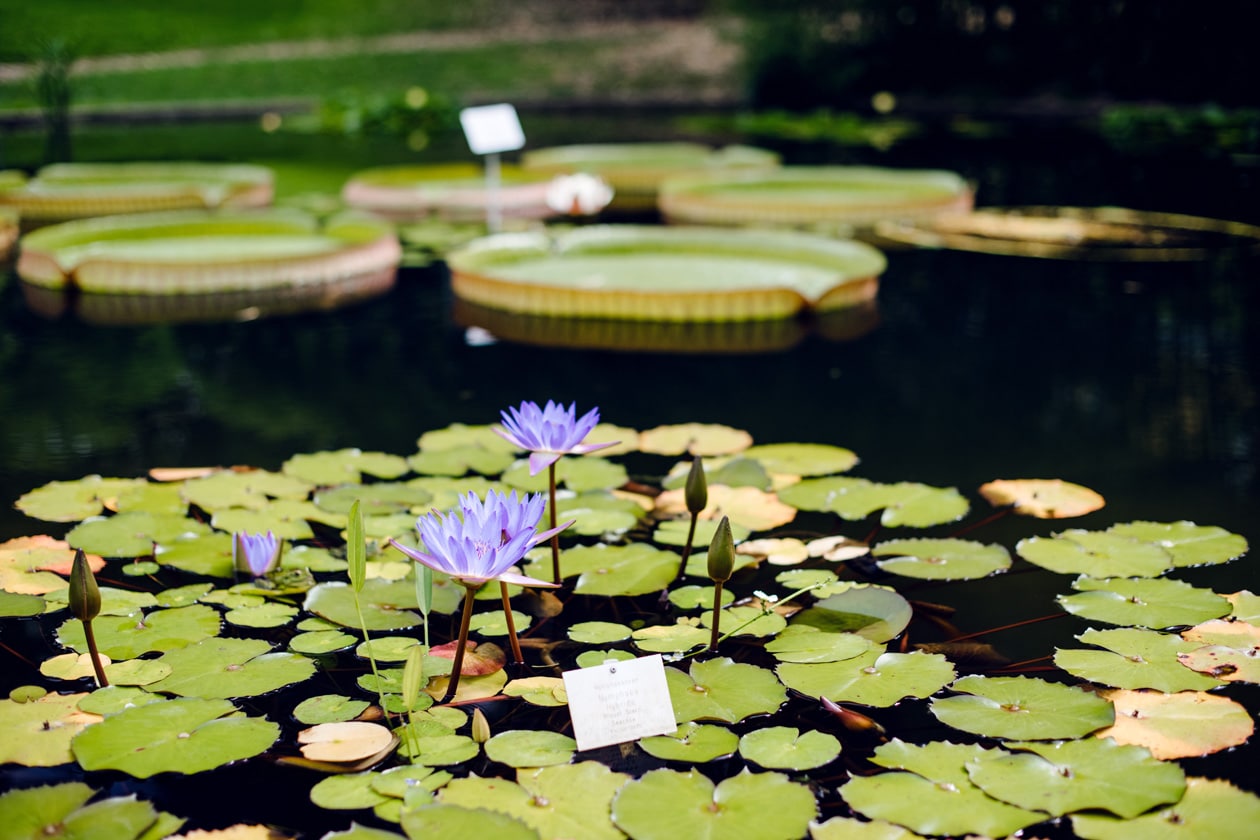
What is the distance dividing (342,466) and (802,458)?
93 cm

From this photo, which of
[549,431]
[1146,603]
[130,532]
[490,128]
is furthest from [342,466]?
[490,128]

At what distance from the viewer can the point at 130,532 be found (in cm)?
220

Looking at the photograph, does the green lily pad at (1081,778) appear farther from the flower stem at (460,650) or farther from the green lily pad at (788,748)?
the flower stem at (460,650)

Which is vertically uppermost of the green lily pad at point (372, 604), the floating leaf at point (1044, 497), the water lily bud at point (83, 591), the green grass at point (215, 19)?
the green grass at point (215, 19)

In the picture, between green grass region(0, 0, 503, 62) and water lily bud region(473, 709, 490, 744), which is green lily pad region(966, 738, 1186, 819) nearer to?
water lily bud region(473, 709, 490, 744)

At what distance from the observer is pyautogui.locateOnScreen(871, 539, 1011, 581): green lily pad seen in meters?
2.05

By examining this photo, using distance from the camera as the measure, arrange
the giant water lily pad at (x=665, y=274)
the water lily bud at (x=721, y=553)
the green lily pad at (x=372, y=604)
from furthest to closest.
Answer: the giant water lily pad at (x=665, y=274), the green lily pad at (x=372, y=604), the water lily bud at (x=721, y=553)

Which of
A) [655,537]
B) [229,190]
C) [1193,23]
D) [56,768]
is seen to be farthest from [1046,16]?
[56,768]

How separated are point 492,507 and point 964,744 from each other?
0.62m

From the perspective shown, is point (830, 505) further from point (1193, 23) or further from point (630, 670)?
point (1193, 23)

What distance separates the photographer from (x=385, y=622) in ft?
6.14

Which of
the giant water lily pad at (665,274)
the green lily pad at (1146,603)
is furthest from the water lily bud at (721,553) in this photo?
the giant water lily pad at (665,274)

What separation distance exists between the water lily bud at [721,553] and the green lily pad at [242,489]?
1.07 metres

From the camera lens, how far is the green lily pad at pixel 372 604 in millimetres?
1871
